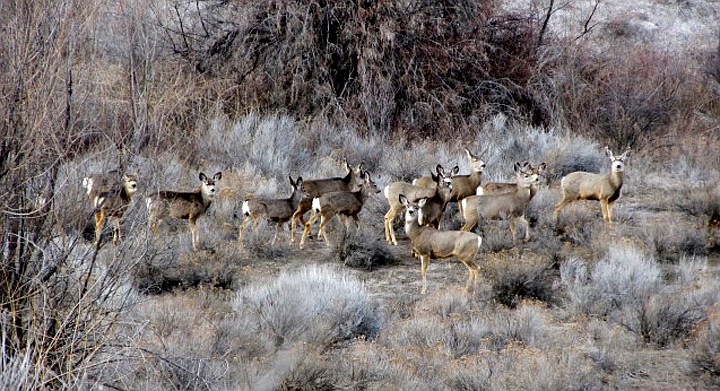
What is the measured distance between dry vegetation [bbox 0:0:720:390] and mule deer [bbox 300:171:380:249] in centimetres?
36

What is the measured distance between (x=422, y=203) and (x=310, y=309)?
3362 millimetres

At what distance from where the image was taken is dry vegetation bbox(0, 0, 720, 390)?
236 inches

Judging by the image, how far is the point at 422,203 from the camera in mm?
12375

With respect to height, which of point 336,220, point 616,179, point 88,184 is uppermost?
point 88,184

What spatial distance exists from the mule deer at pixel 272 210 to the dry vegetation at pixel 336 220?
0.20 meters

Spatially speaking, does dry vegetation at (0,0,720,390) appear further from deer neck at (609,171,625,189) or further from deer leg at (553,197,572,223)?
deer neck at (609,171,625,189)

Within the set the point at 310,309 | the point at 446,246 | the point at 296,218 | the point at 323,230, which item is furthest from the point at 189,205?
the point at 310,309

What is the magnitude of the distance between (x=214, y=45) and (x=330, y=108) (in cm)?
276

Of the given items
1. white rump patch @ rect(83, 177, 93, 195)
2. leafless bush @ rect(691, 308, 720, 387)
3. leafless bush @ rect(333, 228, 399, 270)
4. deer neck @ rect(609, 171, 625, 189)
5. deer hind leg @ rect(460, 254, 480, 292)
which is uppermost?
white rump patch @ rect(83, 177, 93, 195)

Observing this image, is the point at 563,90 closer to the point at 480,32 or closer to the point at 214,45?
the point at 480,32

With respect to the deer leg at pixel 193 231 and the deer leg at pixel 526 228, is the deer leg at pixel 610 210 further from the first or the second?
the deer leg at pixel 193 231

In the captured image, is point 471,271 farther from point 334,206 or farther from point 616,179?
point 616,179

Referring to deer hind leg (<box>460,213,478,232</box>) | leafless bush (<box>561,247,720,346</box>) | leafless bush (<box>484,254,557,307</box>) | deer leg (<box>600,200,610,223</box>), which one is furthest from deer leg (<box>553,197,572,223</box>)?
leafless bush (<box>484,254,557,307</box>)

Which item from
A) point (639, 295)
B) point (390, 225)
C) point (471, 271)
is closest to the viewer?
point (639, 295)
